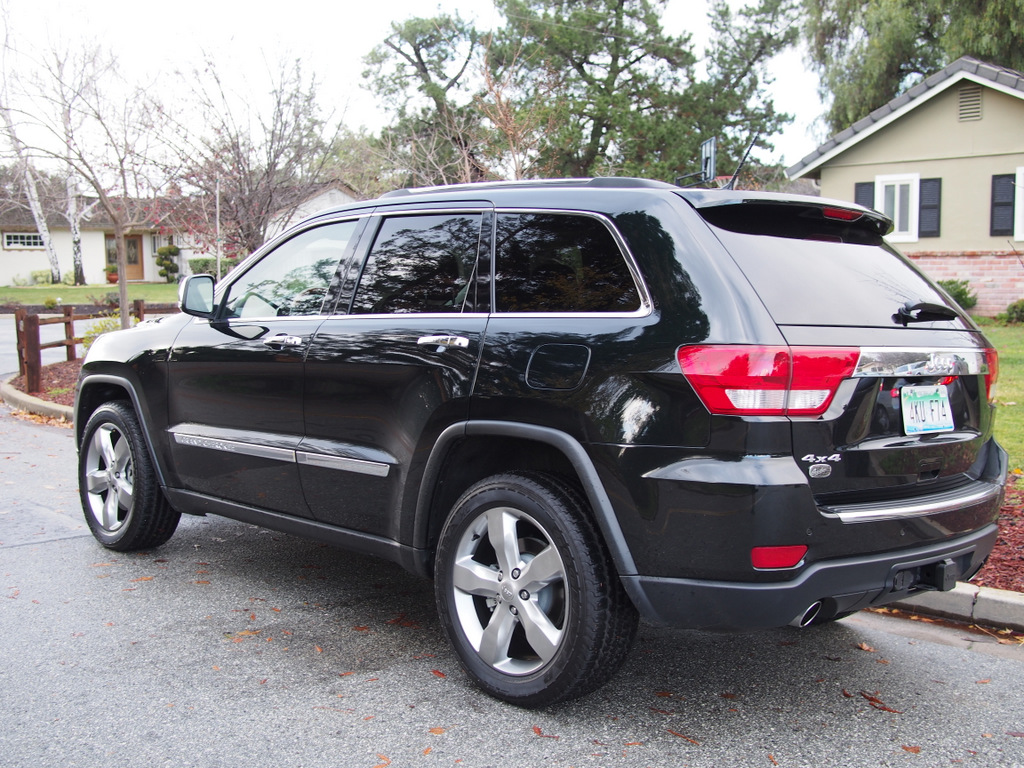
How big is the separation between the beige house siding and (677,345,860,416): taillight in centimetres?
2108

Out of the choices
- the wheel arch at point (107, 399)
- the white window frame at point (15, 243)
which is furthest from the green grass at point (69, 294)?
the wheel arch at point (107, 399)

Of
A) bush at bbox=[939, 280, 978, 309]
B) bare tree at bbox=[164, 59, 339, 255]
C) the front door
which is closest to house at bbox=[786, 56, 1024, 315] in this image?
bush at bbox=[939, 280, 978, 309]

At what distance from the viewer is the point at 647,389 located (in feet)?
9.80

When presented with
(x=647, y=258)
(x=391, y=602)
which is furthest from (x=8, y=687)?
(x=647, y=258)

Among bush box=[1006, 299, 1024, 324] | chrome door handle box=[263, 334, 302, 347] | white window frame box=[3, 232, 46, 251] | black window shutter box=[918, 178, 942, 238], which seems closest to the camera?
chrome door handle box=[263, 334, 302, 347]

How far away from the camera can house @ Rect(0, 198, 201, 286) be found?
49625 millimetres

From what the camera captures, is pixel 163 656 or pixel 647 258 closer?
pixel 647 258

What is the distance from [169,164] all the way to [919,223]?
16776 millimetres

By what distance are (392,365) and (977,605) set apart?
9.49 ft

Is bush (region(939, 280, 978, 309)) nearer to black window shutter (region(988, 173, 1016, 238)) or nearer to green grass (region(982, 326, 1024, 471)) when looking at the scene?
black window shutter (region(988, 173, 1016, 238))

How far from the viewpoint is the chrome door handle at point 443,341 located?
11.6ft

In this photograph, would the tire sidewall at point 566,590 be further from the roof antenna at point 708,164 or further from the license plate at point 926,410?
the roof antenna at point 708,164

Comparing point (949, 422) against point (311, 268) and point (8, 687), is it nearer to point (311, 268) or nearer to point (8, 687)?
point (311, 268)

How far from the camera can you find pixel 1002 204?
70.4 feet
